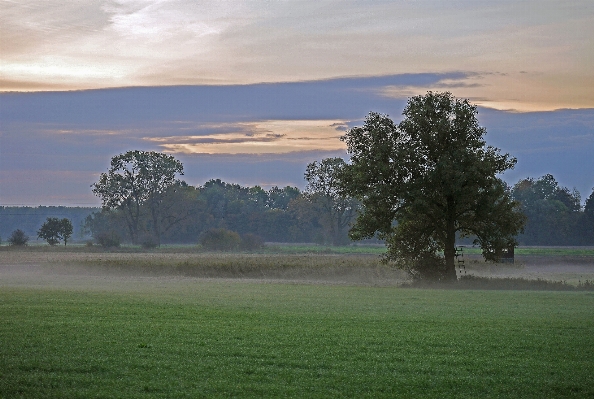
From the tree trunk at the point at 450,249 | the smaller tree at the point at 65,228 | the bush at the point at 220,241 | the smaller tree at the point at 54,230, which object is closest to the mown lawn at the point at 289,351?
the tree trunk at the point at 450,249

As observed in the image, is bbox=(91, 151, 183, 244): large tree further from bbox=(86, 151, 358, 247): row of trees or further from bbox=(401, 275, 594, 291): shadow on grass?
bbox=(401, 275, 594, 291): shadow on grass

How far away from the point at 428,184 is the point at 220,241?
279ft

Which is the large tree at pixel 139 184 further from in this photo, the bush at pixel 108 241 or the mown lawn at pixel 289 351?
the mown lawn at pixel 289 351

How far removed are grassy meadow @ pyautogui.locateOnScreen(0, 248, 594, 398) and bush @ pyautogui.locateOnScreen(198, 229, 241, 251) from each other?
314 ft

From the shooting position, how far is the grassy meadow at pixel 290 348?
14.0 m

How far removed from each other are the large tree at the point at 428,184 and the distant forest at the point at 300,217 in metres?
89.9

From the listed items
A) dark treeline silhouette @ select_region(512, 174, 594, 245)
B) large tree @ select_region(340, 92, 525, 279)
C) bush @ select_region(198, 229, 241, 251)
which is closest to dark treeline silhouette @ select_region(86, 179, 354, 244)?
bush @ select_region(198, 229, 241, 251)

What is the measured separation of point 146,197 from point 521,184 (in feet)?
309

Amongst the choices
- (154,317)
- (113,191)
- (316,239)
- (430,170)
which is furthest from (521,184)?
(154,317)

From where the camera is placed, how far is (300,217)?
17100cm

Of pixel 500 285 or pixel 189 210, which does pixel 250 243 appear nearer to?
pixel 189 210

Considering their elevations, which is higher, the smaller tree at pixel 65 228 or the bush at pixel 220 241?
the smaller tree at pixel 65 228

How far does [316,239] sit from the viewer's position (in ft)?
518

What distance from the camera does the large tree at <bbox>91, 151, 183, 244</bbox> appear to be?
136250 millimetres
